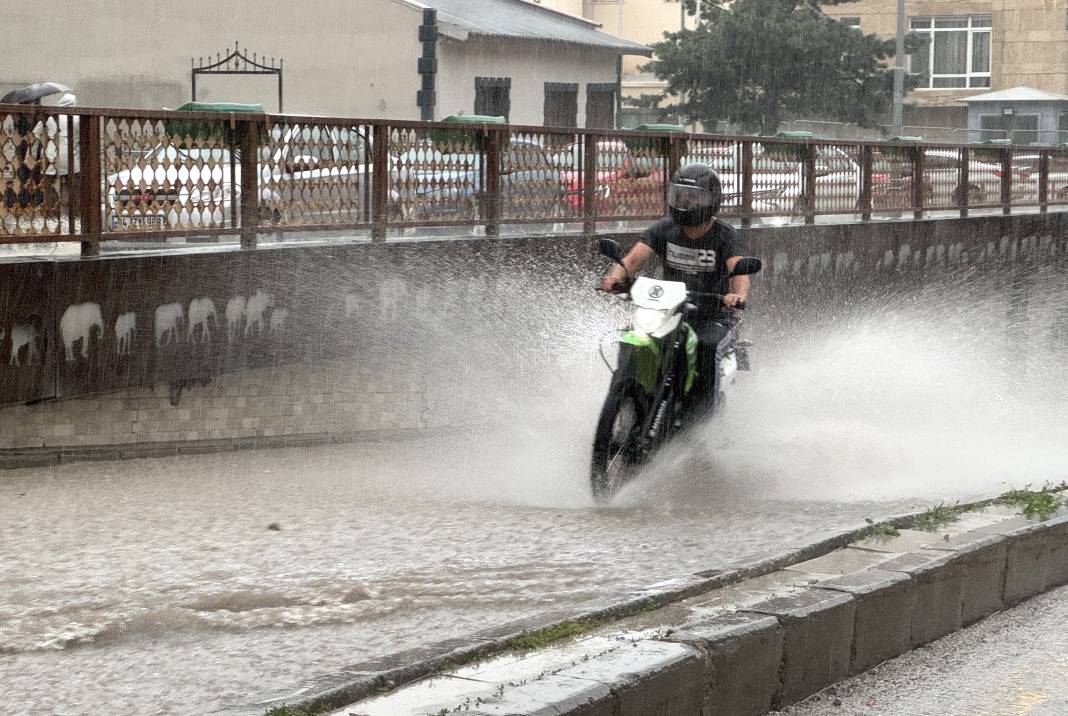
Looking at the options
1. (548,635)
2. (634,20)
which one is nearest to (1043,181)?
(548,635)

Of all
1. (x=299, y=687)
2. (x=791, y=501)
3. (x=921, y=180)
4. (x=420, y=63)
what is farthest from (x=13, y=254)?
(x=420, y=63)

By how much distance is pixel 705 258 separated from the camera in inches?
355

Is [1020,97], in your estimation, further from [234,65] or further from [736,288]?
[736,288]

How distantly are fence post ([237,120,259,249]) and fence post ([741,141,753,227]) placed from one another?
648cm

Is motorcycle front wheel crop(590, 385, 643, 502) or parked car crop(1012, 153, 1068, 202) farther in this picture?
parked car crop(1012, 153, 1068, 202)

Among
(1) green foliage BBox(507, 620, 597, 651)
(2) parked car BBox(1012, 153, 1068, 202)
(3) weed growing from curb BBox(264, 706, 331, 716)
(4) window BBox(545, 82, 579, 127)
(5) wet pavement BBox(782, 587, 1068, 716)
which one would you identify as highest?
(4) window BBox(545, 82, 579, 127)

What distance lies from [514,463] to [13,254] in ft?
10.1

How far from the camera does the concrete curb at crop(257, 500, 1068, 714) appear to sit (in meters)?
4.92

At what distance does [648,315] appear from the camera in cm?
835

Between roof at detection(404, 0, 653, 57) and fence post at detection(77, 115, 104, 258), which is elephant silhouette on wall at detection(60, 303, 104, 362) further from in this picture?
roof at detection(404, 0, 653, 57)

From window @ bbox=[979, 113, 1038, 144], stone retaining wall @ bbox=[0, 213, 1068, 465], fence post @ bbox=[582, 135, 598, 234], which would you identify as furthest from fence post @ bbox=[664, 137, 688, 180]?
window @ bbox=[979, 113, 1038, 144]

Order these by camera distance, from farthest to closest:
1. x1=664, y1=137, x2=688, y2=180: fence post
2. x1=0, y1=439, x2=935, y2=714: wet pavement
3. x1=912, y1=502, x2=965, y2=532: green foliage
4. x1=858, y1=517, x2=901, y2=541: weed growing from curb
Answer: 1. x1=664, y1=137, x2=688, y2=180: fence post
2. x1=912, y1=502, x2=965, y2=532: green foliage
3. x1=858, y1=517, x2=901, y2=541: weed growing from curb
4. x1=0, y1=439, x2=935, y2=714: wet pavement

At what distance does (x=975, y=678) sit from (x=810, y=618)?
0.74m

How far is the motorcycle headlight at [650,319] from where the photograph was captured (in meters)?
8.31
